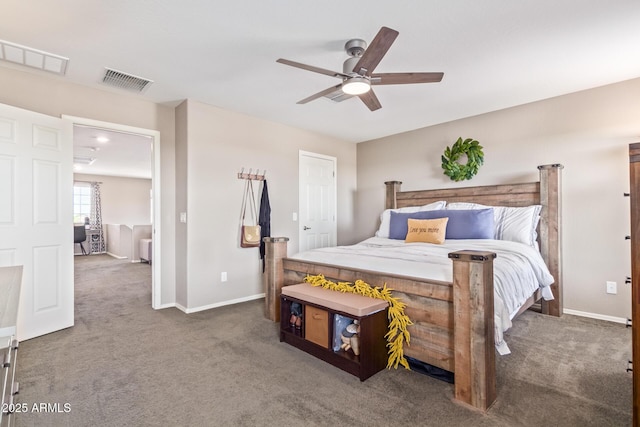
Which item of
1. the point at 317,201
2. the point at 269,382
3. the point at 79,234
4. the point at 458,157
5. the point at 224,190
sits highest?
the point at 458,157

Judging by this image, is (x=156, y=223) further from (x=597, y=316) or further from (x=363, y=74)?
(x=597, y=316)

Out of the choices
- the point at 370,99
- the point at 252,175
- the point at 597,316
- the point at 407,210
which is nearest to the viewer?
the point at 370,99

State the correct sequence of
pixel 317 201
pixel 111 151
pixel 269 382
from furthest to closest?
pixel 111 151, pixel 317 201, pixel 269 382

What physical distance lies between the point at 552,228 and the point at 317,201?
3039 millimetres

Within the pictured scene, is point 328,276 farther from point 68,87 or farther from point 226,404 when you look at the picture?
point 68,87

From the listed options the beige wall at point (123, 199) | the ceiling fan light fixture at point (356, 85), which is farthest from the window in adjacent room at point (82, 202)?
the ceiling fan light fixture at point (356, 85)

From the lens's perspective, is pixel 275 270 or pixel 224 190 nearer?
pixel 275 270

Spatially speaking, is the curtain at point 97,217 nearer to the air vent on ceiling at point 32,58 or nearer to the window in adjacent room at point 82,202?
the window in adjacent room at point 82,202

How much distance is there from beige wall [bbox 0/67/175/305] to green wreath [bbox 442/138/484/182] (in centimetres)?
353

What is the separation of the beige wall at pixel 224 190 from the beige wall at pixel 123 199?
289 inches

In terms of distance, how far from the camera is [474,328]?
1.77 metres

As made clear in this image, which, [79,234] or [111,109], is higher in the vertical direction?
[111,109]

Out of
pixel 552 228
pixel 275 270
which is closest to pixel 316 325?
pixel 275 270

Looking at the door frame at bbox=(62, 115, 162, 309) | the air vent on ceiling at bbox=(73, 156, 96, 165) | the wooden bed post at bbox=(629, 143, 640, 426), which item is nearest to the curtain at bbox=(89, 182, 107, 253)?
the air vent on ceiling at bbox=(73, 156, 96, 165)
